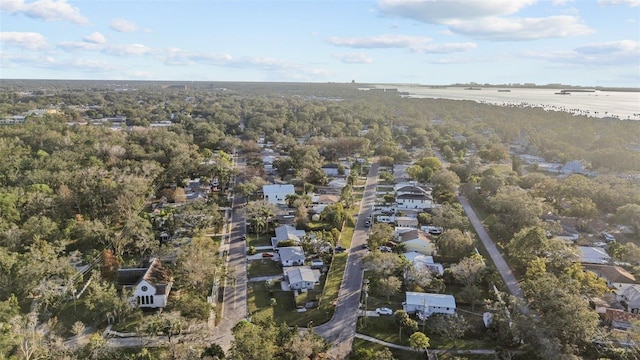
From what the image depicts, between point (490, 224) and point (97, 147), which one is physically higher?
point (97, 147)

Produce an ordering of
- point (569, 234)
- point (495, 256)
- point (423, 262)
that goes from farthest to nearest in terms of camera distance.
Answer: point (569, 234) → point (495, 256) → point (423, 262)

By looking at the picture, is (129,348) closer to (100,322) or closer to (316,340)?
(100,322)

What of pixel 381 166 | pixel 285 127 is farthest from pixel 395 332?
pixel 285 127

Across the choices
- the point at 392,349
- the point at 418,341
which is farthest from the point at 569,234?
the point at 392,349

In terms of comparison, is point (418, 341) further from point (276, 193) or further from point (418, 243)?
point (276, 193)

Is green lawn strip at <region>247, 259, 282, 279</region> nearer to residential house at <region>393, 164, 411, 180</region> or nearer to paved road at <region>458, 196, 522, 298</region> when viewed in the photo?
paved road at <region>458, 196, 522, 298</region>

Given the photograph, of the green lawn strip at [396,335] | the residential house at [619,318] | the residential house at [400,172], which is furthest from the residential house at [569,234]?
the residential house at [400,172]
